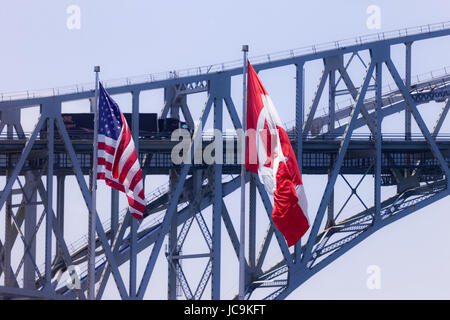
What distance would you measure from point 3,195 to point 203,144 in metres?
15.3

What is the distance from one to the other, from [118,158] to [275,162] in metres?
9.64

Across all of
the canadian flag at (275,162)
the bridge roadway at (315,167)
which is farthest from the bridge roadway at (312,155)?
the canadian flag at (275,162)

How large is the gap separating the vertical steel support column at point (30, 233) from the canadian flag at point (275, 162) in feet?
96.6

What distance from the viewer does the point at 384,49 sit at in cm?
8531

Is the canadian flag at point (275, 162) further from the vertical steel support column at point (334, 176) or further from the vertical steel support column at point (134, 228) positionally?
the vertical steel support column at point (334, 176)

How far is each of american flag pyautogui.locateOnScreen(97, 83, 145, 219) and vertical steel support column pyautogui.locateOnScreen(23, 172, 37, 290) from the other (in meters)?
21.4

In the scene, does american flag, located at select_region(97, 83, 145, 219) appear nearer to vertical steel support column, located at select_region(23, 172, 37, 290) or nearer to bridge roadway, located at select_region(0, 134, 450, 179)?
bridge roadway, located at select_region(0, 134, 450, 179)

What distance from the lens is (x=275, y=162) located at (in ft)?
160

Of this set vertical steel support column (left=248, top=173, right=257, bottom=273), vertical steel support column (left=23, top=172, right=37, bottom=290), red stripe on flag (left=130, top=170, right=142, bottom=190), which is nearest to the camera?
red stripe on flag (left=130, top=170, right=142, bottom=190)

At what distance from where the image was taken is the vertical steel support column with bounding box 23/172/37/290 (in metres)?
77.0

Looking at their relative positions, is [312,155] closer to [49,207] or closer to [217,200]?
[217,200]

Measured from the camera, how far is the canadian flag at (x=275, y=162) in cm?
4766

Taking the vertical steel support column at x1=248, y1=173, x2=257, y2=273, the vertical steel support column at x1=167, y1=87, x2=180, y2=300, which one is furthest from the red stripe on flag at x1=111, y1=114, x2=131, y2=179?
the vertical steel support column at x1=248, y1=173, x2=257, y2=273
